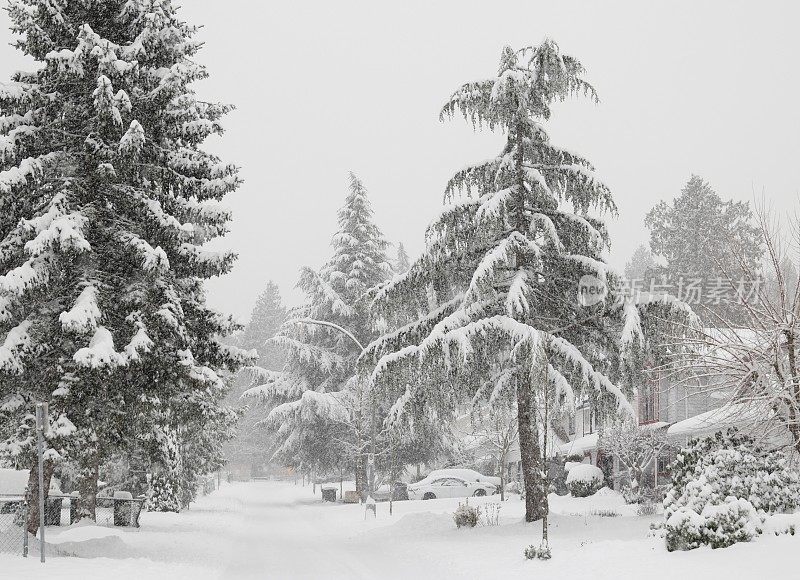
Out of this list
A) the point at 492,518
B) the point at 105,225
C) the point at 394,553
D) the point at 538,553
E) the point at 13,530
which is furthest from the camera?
the point at 492,518

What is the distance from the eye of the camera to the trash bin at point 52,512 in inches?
788

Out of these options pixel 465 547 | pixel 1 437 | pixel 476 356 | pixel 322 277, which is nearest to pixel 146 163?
pixel 1 437

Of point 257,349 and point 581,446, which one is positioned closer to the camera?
point 581,446

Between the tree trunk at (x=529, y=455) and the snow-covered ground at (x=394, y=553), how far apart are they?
0.55 m

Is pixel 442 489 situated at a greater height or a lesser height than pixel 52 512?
lesser

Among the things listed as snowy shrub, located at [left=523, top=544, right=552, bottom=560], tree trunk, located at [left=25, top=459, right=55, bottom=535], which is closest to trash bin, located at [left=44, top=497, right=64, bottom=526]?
tree trunk, located at [left=25, top=459, right=55, bottom=535]

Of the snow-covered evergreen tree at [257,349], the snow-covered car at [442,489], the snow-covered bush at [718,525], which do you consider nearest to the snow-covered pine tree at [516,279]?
the snow-covered bush at [718,525]

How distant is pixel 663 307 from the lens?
694 inches

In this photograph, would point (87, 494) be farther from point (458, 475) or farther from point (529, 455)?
point (458, 475)

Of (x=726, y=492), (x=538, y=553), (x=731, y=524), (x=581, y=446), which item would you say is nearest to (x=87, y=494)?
(x=538, y=553)

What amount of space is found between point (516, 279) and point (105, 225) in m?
9.34

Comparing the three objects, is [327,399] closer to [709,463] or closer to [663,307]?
[663,307]

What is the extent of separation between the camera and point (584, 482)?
1335 inches

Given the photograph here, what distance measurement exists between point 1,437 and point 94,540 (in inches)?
132
